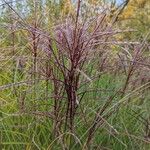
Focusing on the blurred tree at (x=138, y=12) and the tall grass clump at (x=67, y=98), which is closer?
the tall grass clump at (x=67, y=98)

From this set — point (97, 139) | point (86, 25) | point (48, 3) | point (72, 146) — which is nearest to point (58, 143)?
point (72, 146)

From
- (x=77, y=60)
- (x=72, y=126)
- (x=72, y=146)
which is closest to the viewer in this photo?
(x=77, y=60)

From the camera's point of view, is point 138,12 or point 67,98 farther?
point 138,12

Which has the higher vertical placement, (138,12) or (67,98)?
(67,98)

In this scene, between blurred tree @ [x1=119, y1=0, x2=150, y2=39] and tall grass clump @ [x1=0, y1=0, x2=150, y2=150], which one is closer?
tall grass clump @ [x1=0, y1=0, x2=150, y2=150]

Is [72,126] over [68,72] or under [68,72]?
under

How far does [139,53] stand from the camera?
6.81 ft

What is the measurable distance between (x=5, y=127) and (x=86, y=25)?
535mm

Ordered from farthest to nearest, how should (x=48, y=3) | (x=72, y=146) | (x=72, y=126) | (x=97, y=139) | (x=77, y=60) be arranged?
(x=48, y=3) → (x=97, y=139) → (x=72, y=146) → (x=72, y=126) → (x=77, y=60)

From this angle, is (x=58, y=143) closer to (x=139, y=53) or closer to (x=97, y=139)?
(x=97, y=139)

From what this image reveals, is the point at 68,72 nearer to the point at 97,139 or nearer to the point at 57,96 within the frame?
the point at 57,96

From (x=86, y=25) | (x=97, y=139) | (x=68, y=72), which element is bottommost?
(x=97, y=139)

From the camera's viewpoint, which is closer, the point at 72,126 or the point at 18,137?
the point at 72,126

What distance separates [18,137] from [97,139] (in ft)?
1.02
